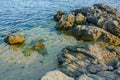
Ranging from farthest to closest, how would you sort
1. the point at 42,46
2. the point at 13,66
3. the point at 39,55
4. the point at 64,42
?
the point at 64,42, the point at 42,46, the point at 39,55, the point at 13,66

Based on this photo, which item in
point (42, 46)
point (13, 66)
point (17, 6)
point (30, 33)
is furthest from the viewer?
point (17, 6)

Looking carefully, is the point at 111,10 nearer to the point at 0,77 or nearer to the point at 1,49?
the point at 1,49

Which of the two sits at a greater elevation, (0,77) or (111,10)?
(111,10)

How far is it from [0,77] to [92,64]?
8.93 metres

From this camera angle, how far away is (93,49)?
25.3 m

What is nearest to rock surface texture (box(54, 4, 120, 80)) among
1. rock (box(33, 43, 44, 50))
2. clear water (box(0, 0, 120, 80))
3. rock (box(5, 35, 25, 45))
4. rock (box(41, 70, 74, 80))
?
rock (box(41, 70, 74, 80))

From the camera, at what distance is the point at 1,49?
93.3ft

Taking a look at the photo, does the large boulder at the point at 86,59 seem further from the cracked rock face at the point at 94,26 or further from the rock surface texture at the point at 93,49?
the cracked rock face at the point at 94,26

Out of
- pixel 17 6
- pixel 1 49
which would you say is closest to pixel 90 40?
pixel 1 49

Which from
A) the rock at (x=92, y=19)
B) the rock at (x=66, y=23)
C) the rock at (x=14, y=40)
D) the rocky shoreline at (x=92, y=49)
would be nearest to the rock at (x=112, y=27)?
the rocky shoreline at (x=92, y=49)

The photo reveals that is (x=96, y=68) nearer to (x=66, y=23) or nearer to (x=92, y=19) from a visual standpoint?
(x=66, y=23)

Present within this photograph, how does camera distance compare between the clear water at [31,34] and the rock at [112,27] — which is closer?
the clear water at [31,34]

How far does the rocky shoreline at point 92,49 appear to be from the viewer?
19984mm

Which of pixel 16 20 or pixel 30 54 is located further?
pixel 16 20
